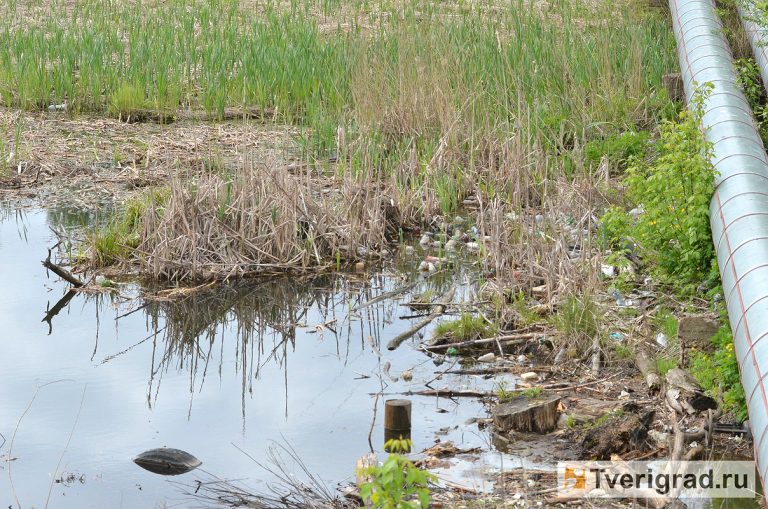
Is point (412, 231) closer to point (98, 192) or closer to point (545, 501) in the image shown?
point (98, 192)

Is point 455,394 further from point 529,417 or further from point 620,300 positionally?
point 620,300

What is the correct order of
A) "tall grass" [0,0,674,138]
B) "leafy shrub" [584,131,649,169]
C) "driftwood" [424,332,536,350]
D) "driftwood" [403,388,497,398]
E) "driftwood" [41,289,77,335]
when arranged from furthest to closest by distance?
"tall grass" [0,0,674,138]
"leafy shrub" [584,131,649,169]
"driftwood" [41,289,77,335]
"driftwood" [424,332,536,350]
"driftwood" [403,388,497,398]

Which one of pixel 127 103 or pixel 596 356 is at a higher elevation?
pixel 127 103

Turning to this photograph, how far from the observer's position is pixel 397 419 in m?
4.46

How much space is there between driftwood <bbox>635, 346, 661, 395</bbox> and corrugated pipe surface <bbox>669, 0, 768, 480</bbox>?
0.52 m

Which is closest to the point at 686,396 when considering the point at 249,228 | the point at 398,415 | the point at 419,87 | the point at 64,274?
the point at 398,415

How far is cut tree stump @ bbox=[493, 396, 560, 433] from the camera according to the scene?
450cm

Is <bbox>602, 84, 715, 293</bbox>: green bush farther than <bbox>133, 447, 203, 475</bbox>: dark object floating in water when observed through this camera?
Yes

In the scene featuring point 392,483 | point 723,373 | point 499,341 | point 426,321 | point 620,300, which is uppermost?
point 620,300

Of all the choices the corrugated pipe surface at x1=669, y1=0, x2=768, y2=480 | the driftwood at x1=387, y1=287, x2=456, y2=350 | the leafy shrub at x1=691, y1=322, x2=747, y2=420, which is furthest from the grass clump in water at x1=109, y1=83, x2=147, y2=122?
the leafy shrub at x1=691, y1=322, x2=747, y2=420

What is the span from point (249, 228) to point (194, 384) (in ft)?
5.64

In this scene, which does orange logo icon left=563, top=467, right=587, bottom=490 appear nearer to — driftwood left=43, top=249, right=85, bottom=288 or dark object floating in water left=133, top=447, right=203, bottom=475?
dark object floating in water left=133, top=447, right=203, bottom=475

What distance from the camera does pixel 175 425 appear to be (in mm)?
4672

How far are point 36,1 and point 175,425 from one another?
10857mm
